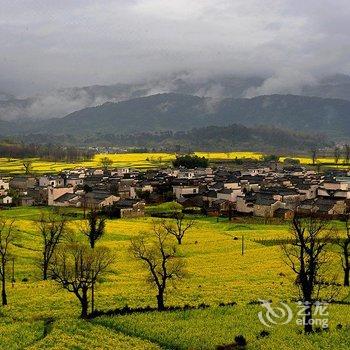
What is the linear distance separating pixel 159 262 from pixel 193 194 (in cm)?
7418

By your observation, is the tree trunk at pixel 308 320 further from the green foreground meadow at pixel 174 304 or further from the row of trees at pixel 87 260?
the row of trees at pixel 87 260

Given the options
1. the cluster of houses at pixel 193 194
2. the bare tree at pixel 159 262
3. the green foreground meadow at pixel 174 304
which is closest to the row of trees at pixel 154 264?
the bare tree at pixel 159 262

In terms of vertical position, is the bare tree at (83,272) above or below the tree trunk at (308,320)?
above

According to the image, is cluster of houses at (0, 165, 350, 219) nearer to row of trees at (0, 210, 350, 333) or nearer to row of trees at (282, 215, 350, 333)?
row of trees at (0, 210, 350, 333)

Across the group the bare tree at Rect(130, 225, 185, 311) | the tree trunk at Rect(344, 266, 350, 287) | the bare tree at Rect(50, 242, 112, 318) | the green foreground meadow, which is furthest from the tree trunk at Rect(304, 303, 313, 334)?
the bare tree at Rect(50, 242, 112, 318)

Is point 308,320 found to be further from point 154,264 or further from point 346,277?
point 346,277

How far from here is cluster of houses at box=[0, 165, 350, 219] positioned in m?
109

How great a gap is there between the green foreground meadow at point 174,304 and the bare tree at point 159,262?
4.78 ft

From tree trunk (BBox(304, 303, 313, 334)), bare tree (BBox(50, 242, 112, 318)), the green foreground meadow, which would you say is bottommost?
the green foreground meadow

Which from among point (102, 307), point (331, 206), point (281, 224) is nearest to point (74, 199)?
point (281, 224)

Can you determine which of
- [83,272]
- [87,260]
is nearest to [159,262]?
[83,272]

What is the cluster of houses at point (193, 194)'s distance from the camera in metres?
109

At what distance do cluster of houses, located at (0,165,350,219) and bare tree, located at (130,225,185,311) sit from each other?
112ft

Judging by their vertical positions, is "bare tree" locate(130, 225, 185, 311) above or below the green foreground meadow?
above
